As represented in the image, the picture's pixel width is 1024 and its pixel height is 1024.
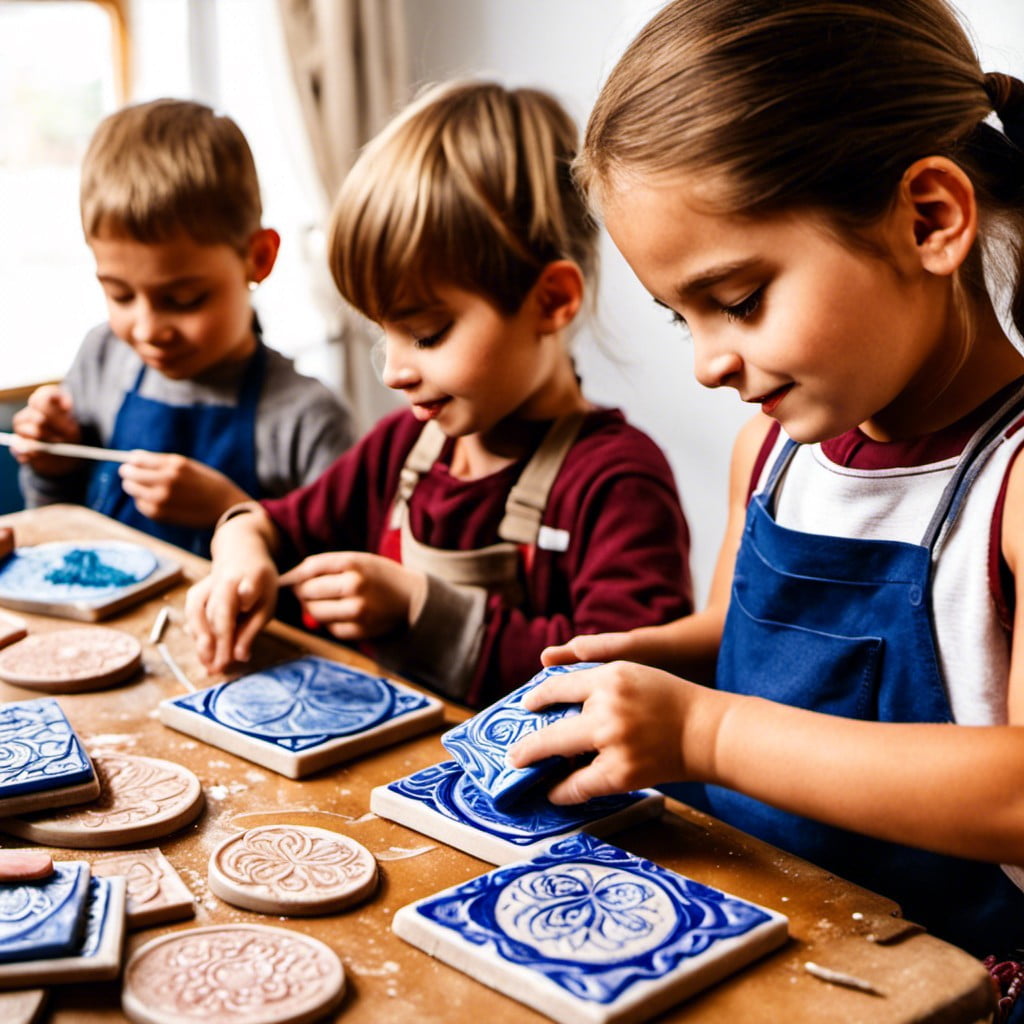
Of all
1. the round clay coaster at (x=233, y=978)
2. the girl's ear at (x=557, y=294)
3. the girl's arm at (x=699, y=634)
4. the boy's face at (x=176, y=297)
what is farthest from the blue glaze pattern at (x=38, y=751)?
the boy's face at (x=176, y=297)

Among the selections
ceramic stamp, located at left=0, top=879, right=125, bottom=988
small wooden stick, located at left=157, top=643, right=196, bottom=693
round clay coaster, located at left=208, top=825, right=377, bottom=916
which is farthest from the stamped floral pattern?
small wooden stick, located at left=157, top=643, right=196, bottom=693

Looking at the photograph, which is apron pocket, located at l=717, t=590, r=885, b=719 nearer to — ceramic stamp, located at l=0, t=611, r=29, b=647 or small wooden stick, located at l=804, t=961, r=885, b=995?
small wooden stick, located at l=804, t=961, r=885, b=995

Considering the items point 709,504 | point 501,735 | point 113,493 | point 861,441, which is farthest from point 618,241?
point 709,504

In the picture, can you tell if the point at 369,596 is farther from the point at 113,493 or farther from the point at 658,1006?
the point at 113,493

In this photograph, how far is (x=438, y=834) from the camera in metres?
0.94

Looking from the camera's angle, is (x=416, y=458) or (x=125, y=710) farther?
(x=416, y=458)

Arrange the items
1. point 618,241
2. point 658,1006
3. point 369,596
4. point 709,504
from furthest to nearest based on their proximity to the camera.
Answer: point 709,504 < point 369,596 < point 618,241 < point 658,1006

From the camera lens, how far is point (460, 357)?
4.79 feet

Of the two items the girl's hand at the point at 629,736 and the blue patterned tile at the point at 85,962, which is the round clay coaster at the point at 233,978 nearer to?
the blue patterned tile at the point at 85,962

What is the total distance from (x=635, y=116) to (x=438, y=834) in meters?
0.61

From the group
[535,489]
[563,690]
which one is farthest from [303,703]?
[535,489]

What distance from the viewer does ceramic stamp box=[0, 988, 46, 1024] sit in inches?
27.2

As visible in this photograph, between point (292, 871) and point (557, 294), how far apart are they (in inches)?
34.1

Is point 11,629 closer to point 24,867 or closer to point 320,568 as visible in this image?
point 320,568
